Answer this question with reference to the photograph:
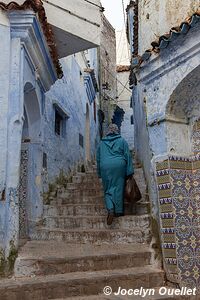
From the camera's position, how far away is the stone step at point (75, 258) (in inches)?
170

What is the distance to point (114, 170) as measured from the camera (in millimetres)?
5891

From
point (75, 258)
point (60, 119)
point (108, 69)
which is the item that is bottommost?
point (75, 258)

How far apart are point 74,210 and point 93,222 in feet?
2.33

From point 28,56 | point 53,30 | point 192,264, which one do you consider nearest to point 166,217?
point 192,264

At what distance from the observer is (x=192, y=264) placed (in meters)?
4.29

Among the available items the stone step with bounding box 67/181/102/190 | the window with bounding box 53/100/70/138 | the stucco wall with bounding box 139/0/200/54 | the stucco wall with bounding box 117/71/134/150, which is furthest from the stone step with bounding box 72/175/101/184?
the stucco wall with bounding box 117/71/134/150

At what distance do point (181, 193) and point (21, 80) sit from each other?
271 centimetres

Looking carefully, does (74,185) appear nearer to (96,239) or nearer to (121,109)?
(96,239)

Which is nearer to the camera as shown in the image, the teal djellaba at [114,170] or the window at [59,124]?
the teal djellaba at [114,170]

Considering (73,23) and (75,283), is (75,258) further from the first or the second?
(73,23)

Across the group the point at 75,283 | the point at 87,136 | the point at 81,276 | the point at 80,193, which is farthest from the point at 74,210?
the point at 87,136

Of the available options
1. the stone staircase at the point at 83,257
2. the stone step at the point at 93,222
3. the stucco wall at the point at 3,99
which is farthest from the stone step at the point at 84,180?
the stucco wall at the point at 3,99

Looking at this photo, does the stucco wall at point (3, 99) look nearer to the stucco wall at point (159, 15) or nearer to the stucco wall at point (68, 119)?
the stucco wall at point (159, 15)

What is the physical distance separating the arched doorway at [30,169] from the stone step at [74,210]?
10.0 inches
